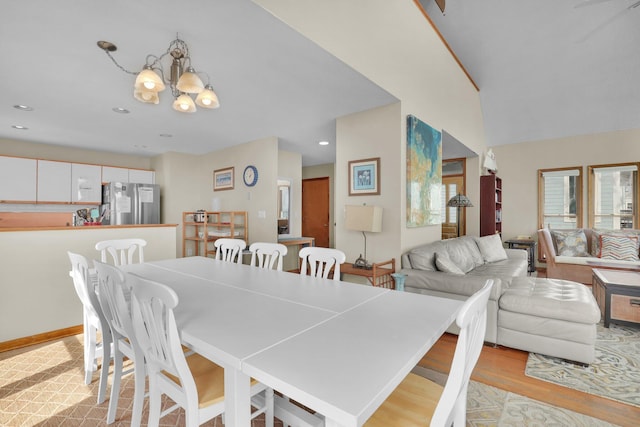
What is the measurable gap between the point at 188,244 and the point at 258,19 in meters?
4.63

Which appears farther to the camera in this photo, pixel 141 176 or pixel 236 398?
pixel 141 176

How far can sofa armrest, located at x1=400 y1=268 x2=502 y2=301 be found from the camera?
2616mm

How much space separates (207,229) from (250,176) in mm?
1355

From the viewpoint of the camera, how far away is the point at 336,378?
2.63 ft

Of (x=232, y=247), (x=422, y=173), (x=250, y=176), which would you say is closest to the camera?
(x=232, y=247)

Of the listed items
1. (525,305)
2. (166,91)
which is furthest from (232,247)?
(525,305)

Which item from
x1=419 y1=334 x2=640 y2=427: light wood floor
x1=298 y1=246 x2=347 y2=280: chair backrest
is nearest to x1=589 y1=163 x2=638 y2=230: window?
x1=419 y1=334 x2=640 y2=427: light wood floor

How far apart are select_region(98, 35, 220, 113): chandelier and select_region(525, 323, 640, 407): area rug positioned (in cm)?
302

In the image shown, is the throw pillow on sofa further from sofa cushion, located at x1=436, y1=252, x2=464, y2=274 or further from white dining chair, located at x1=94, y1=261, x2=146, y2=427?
white dining chair, located at x1=94, y1=261, x2=146, y2=427

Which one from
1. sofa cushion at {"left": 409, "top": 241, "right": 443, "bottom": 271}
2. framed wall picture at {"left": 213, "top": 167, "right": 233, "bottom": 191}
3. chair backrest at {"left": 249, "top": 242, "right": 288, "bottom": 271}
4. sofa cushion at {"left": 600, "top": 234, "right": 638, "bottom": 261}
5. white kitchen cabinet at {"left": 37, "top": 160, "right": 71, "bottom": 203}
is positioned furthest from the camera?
framed wall picture at {"left": 213, "top": 167, "right": 233, "bottom": 191}

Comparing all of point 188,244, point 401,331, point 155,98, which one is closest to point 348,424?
point 401,331

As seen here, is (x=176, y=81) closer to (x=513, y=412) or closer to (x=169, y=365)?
(x=169, y=365)

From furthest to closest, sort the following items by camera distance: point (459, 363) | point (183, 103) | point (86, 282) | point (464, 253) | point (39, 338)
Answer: point (464, 253), point (39, 338), point (183, 103), point (86, 282), point (459, 363)

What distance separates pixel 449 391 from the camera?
2.78ft
